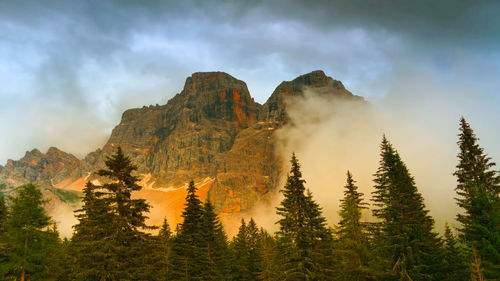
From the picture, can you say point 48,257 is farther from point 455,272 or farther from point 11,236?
point 455,272

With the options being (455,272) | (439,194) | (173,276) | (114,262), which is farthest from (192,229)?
(439,194)

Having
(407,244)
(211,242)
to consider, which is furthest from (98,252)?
(407,244)

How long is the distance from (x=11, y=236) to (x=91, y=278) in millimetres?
8213

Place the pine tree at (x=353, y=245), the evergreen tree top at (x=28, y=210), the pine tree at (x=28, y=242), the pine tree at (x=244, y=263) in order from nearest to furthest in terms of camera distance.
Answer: the pine tree at (x=28, y=242), the evergreen tree top at (x=28, y=210), the pine tree at (x=353, y=245), the pine tree at (x=244, y=263)

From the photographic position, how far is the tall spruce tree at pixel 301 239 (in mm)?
28719

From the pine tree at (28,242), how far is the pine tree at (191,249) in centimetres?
1140

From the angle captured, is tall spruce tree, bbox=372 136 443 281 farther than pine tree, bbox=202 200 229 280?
No

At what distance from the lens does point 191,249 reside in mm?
34688

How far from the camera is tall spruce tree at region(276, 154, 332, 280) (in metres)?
28.7

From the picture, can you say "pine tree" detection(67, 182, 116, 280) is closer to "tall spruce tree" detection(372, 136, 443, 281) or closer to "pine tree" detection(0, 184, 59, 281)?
"pine tree" detection(0, 184, 59, 281)

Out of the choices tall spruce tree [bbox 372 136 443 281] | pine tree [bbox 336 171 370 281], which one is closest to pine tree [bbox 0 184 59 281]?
pine tree [bbox 336 171 370 281]

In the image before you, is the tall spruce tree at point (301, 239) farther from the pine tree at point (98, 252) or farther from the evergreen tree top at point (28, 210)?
the evergreen tree top at point (28, 210)

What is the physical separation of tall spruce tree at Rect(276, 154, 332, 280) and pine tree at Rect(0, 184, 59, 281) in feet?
61.4

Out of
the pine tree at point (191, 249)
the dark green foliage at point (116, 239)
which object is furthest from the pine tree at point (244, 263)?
the dark green foliage at point (116, 239)
